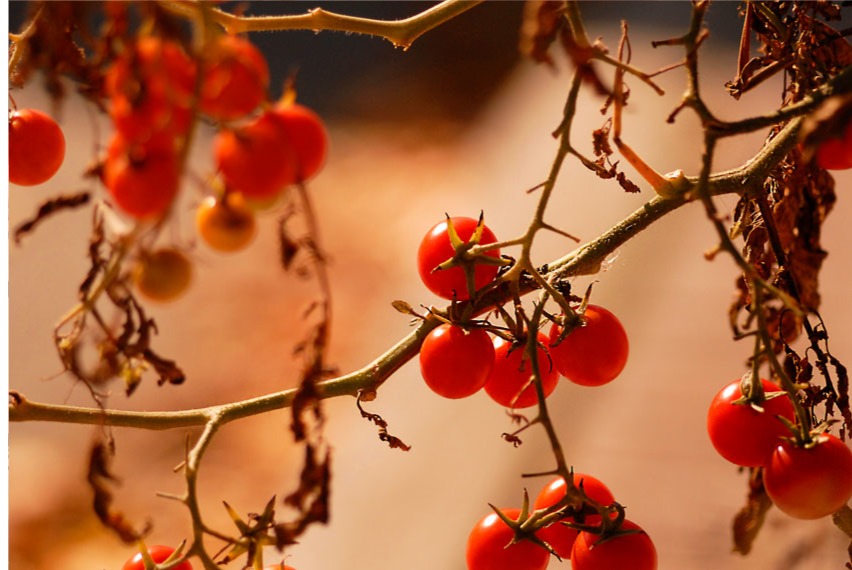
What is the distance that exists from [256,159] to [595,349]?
0.22 metres

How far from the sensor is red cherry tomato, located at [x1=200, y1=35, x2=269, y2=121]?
0.78ft

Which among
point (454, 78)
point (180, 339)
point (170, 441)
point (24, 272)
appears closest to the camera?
point (24, 272)

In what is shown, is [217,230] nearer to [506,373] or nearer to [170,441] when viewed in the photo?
[506,373]

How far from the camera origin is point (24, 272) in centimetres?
139

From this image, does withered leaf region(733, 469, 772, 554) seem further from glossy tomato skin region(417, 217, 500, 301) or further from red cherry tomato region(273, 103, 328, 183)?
red cherry tomato region(273, 103, 328, 183)

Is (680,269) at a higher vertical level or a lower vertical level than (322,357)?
higher

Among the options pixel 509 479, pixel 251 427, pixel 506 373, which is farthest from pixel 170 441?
pixel 506 373

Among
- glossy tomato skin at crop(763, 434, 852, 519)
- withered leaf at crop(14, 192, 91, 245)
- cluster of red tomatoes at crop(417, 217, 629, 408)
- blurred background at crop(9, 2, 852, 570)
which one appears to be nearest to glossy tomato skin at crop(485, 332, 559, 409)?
cluster of red tomatoes at crop(417, 217, 629, 408)

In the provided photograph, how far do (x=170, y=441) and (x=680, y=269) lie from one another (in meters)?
0.99

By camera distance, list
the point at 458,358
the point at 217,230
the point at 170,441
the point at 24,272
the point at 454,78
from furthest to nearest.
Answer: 1. the point at 454,78
2. the point at 170,441
3. the point at 24,272
4. the point at 458,358
5. the point at 217,230

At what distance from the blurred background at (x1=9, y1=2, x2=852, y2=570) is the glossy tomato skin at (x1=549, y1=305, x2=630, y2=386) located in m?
0.63

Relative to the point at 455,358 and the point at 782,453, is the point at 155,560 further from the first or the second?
the point at 782,453

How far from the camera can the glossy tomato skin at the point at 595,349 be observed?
0.41 meters

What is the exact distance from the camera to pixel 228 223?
246 mm
